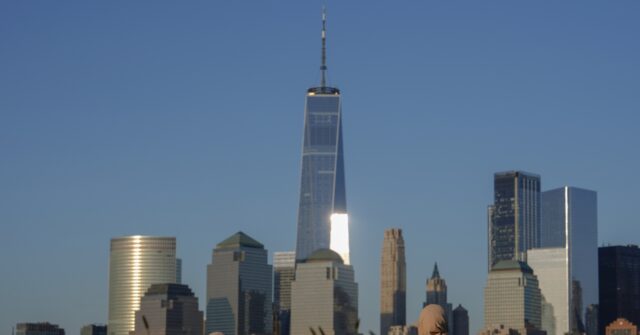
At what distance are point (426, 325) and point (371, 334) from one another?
64.3 ft

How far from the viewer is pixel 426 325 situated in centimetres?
4944

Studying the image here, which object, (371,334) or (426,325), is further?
(371,334)

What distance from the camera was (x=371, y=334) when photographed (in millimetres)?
68875
